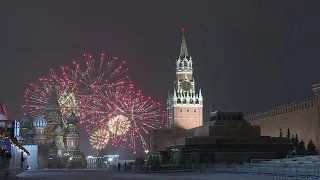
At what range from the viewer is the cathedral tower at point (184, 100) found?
332 feet

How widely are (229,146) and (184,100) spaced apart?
4641 cm

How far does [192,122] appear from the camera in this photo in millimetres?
101125

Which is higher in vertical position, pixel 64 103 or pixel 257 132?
pixel 64 103

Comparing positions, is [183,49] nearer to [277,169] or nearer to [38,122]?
[38,122]

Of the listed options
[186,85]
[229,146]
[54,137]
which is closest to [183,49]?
[186,85]

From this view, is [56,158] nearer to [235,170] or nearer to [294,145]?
[294,145]

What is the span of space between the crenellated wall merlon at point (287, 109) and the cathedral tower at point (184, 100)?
749 inches

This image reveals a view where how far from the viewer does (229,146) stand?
56406mm

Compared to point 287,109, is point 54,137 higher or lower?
lower

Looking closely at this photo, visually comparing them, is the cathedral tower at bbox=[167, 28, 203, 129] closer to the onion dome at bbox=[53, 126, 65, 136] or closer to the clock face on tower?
the clock face on tower

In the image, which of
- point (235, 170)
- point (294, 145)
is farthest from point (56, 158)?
point (235, 170)

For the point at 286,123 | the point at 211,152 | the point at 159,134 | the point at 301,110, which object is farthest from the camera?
the point at 159,134

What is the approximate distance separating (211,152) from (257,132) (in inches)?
346

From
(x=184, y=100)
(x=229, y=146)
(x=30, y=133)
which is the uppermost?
(x=184, y=100)
